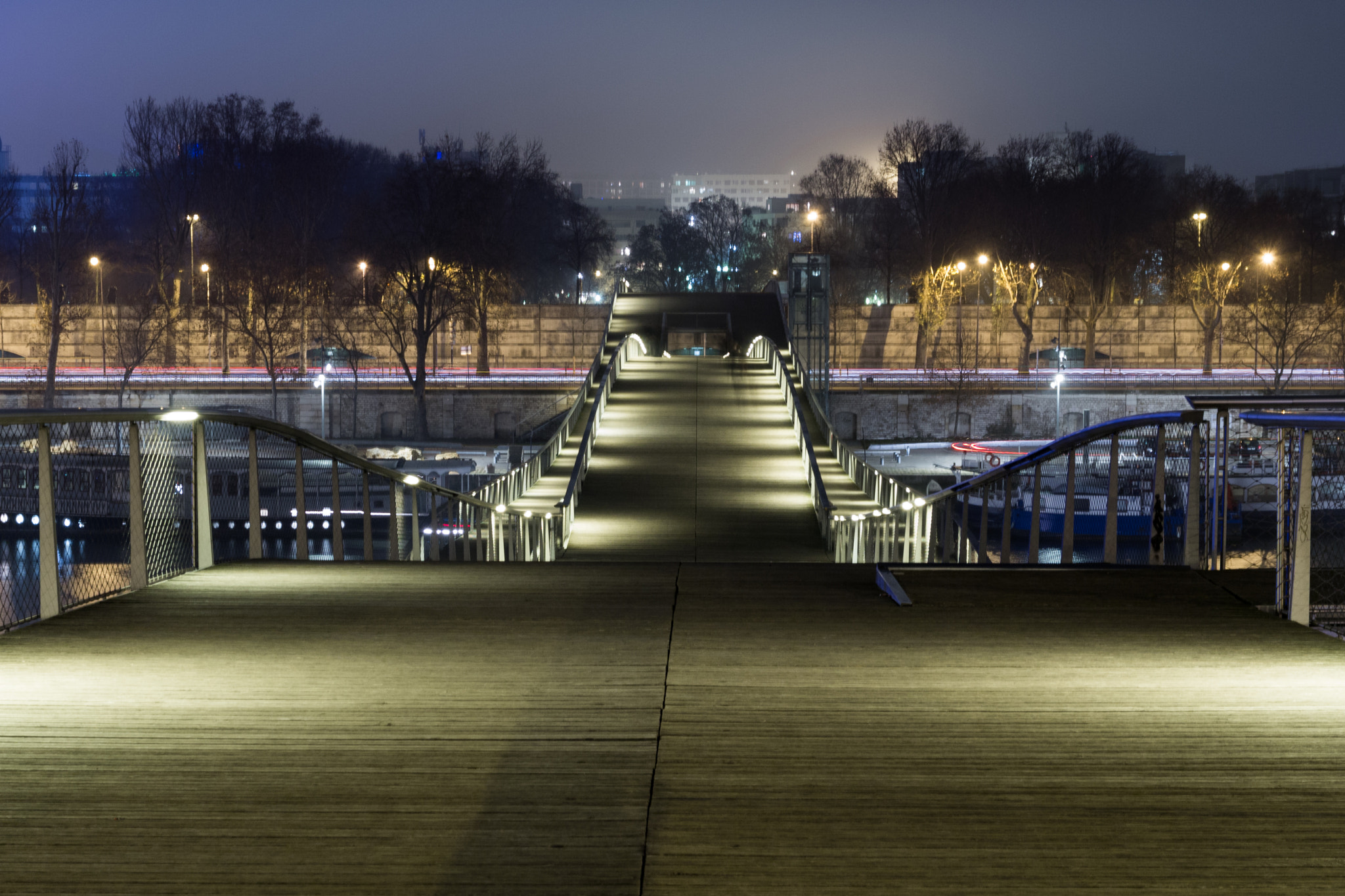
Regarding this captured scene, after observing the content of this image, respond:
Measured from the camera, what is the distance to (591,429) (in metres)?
26.1

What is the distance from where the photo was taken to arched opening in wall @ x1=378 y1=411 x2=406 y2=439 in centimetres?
5266

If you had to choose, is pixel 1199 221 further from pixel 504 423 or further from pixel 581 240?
pixel 504 423

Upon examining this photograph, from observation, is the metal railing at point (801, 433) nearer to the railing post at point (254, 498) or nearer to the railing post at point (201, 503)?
the railing post at point (254, 498)

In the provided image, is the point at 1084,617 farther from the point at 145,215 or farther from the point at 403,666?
the point at 145,215

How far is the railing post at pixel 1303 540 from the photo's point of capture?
587 centimetres

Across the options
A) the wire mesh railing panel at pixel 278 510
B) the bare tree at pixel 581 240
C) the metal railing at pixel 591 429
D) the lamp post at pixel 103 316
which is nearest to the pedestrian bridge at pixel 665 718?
the metal railing at pixel 591 429

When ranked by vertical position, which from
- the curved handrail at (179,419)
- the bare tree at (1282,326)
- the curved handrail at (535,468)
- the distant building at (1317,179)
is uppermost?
the distant building at (1317,179)

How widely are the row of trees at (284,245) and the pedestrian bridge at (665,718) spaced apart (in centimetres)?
4526

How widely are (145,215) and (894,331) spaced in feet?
188

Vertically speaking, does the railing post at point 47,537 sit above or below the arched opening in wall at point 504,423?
above

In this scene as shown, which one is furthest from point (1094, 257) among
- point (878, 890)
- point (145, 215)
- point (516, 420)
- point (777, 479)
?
point (878, 890)

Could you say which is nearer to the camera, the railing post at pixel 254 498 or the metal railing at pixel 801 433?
the railing post at pixel 254 498

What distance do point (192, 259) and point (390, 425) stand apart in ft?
68.4

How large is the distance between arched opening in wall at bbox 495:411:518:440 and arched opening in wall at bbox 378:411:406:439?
3.99m
